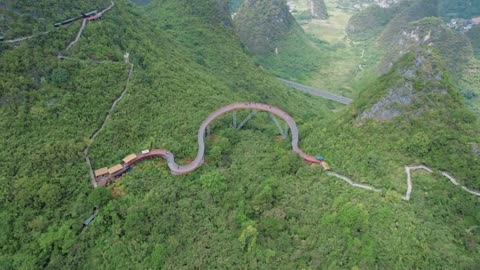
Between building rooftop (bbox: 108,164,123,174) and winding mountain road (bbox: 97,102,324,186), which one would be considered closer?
building rooftop (bbox: 108,164,123,174)

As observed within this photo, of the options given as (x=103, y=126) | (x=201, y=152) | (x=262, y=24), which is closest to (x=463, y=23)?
(x=262, y=24)

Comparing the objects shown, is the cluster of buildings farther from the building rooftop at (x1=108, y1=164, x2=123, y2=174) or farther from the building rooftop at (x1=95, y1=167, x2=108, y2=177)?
the building rooftop at (x1=95, y1=167, x2=108, y2=177)

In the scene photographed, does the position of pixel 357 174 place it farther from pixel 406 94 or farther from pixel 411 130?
pixel 406 94

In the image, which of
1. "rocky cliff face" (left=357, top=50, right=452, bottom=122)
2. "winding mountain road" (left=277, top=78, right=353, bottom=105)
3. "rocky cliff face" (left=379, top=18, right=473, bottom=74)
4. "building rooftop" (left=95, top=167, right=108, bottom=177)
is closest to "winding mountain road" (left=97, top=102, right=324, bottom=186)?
"building rooftop" (left=95, top=167, right=108, bottom=177)

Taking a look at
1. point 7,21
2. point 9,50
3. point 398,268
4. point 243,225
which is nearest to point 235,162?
point 243,225

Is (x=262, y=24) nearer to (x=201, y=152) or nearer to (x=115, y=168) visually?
(x=201, y=152)

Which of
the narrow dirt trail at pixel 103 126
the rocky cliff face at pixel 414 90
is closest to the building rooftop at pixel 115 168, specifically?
the narrow dirt trail at pixel 103 126
